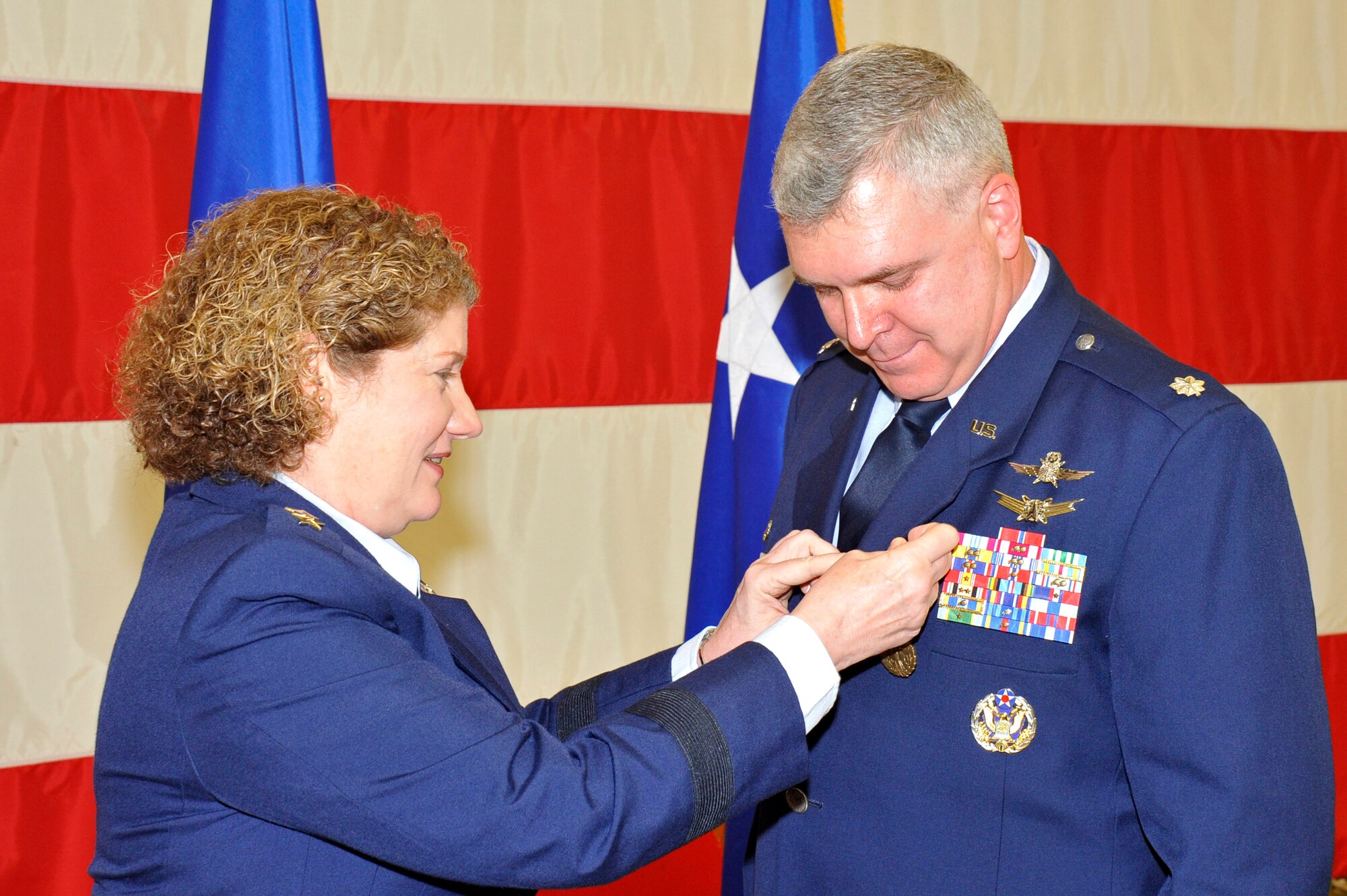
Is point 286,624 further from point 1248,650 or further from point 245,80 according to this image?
point 245,80

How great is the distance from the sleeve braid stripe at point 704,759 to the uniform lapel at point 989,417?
356 millimetres

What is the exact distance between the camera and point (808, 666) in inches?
50.5

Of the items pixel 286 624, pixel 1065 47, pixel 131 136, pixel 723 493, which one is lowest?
pixel 723 493

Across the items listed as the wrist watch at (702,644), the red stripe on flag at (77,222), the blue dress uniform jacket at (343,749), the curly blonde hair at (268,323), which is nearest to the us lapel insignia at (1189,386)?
the blue dress uniform jacket at (343,749)

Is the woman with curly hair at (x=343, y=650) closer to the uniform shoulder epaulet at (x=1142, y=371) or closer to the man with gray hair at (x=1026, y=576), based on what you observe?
the man with gray hair at (x=1026, y=576)

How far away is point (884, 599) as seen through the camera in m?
1.30

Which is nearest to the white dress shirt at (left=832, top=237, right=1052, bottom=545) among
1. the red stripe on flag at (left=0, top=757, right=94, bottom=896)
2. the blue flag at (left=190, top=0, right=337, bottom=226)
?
the blue flag at (left=190, top=0, right=337, bottom=226)

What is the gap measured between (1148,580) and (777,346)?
1335 mm

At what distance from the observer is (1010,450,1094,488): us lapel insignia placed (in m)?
1.29

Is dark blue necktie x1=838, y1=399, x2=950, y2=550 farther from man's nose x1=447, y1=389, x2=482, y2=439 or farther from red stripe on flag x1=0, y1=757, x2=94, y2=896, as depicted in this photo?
red stripe on flag x1=0, y1=757, x2=94, y2=896

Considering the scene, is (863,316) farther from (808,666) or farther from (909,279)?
(808,666)

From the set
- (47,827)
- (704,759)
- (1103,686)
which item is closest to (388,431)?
(704,759)

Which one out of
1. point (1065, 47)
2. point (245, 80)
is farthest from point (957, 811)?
point (1065, 47)

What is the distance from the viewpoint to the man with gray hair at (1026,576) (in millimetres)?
1167
